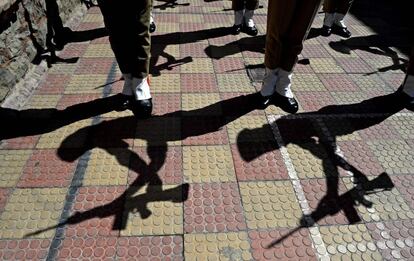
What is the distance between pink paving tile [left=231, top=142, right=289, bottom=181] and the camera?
3135 millimetres

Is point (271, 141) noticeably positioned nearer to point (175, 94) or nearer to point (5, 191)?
point (175, 94)

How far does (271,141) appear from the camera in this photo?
354cm

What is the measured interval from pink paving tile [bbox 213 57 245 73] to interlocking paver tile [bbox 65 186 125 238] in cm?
249

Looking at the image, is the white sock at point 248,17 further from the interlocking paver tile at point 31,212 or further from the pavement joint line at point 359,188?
the interlocking paver tile at point 31,212

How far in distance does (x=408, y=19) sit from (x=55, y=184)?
7374 millimetres

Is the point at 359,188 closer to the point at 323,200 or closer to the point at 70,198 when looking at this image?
the point at 323,200

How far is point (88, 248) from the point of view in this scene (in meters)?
2.46

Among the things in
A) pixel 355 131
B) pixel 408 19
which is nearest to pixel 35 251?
pixel 355 131

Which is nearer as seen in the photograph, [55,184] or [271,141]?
[55,184]

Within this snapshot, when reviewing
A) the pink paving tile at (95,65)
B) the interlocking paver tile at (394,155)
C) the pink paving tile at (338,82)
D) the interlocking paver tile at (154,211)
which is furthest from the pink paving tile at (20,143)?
the pink paving tile at (338,82)

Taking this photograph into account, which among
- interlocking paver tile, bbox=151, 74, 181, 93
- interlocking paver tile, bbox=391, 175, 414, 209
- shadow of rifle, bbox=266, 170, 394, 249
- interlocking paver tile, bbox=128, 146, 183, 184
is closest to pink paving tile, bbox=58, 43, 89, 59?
interlocking paver tile, bbox=151, 74, 181, 93

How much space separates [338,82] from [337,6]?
6.40 ft

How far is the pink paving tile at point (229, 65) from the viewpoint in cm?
481

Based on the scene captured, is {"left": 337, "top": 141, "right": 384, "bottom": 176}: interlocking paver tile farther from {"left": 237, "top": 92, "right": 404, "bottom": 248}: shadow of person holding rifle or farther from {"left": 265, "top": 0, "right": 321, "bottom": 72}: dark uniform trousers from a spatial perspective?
{"left": 265, "top": 0, "right": 321, "bottom": 72}: dark uniform trousers
